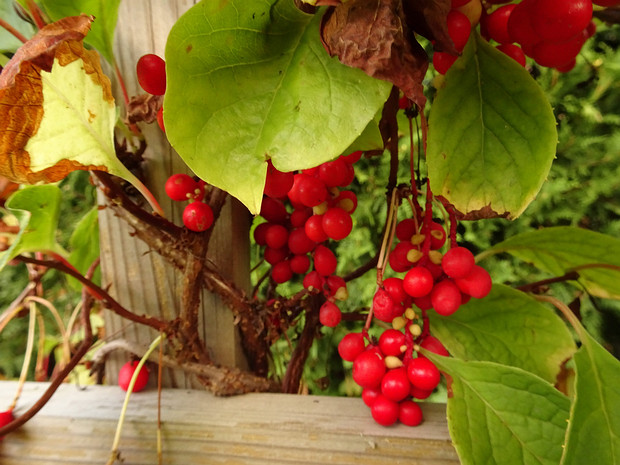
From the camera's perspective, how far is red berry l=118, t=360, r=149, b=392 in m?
0.49

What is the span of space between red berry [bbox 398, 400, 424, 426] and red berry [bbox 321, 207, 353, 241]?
0.61ft

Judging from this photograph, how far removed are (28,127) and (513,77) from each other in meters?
0.37

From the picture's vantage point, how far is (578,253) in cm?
45

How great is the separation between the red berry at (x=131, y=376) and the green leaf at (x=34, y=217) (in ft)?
0.55

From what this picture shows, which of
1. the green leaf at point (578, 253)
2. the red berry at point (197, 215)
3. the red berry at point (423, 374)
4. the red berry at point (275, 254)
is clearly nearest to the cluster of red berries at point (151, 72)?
the red berry at point (197, 215)

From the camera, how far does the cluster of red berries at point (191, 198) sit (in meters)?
0.40

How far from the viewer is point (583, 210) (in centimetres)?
85

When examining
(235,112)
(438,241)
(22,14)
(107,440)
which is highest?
(22,14)

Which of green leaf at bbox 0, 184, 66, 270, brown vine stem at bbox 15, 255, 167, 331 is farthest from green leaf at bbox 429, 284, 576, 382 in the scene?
green leaf at bbox 0, 184, 66, 270

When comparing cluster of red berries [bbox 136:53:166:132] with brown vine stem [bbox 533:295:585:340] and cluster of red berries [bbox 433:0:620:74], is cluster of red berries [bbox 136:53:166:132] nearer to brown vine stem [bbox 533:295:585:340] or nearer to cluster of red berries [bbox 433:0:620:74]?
cluster of red berries [bbox 433:0:620:74]

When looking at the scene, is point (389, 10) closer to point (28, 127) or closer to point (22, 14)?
point (28, 127)

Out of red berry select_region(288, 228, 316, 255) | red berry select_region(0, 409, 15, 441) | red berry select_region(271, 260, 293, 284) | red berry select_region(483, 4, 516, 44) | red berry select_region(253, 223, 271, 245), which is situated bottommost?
red berry select_region(0, 409, 15, 441)

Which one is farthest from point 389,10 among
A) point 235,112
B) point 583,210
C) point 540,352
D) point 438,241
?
point 583,210

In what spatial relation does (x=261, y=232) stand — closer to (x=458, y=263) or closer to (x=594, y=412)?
(x=458, y=263)
